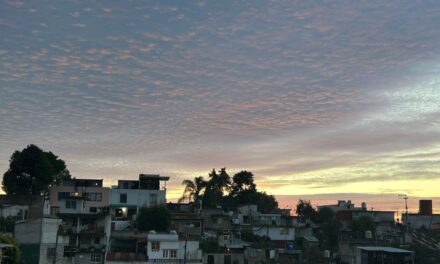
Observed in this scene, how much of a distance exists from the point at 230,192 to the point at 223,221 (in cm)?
1919

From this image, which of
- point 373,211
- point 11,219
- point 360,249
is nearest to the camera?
point 11,219

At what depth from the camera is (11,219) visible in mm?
63625

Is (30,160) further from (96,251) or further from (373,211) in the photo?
(373,211)

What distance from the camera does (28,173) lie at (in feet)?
247

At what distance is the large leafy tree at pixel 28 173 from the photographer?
74562mm

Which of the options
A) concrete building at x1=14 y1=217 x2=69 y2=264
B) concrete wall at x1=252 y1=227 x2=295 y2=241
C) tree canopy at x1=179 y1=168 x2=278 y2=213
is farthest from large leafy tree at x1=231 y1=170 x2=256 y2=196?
concrete building at x1=14 y1=217 x2=69 y2=264

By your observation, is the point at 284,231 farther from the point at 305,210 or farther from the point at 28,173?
the point at 28,173

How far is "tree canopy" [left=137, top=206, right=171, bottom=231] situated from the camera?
228 ft

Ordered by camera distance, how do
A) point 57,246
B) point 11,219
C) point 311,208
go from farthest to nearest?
1. point 311,208
2. point 11,219
3. point 57,246

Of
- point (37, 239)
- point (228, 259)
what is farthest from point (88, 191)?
point (228, 259)

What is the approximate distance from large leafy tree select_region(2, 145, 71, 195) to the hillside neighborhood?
278 cm

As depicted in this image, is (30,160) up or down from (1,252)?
up

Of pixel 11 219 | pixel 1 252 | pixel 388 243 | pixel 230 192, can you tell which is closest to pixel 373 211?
pixel 388 243

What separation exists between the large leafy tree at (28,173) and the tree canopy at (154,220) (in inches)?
647
